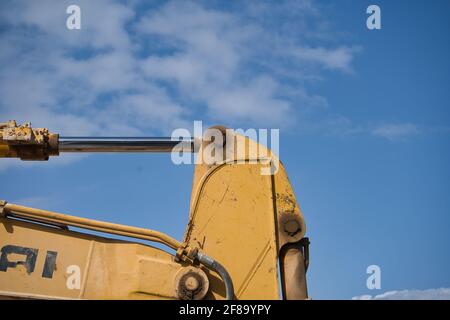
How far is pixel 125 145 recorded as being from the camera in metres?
6.18

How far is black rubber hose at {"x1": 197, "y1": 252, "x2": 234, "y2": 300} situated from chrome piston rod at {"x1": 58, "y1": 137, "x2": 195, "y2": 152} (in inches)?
43.9

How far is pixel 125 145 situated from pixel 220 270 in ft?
5.38

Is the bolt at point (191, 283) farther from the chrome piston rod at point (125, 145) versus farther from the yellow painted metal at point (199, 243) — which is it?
the chrome piston rod at point (125, 145)

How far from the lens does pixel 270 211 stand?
18.7ft

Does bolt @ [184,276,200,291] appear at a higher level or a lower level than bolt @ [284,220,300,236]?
lower

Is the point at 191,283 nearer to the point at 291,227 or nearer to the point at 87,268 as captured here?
the point at 87,268

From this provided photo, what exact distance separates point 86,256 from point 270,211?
1.65 metres

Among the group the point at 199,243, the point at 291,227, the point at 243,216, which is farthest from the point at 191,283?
the point at 291,227

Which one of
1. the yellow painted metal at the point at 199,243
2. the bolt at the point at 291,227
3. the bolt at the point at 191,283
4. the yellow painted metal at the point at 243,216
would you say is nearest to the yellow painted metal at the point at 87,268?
the yellow painted metal at the point at 199,243

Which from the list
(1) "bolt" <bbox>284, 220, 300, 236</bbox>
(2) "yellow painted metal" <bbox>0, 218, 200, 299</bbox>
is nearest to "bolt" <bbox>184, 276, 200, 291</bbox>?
(2) "yellow painted metal" <bbox>0, 218, 200, 299</bbox>

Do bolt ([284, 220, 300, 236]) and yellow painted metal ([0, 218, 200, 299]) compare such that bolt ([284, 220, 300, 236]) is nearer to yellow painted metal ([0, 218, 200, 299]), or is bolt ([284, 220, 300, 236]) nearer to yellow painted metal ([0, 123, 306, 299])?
yellow painted metal ([0, 123, 306, 299])

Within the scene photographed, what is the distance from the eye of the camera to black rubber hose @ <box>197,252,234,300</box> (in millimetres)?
5332
